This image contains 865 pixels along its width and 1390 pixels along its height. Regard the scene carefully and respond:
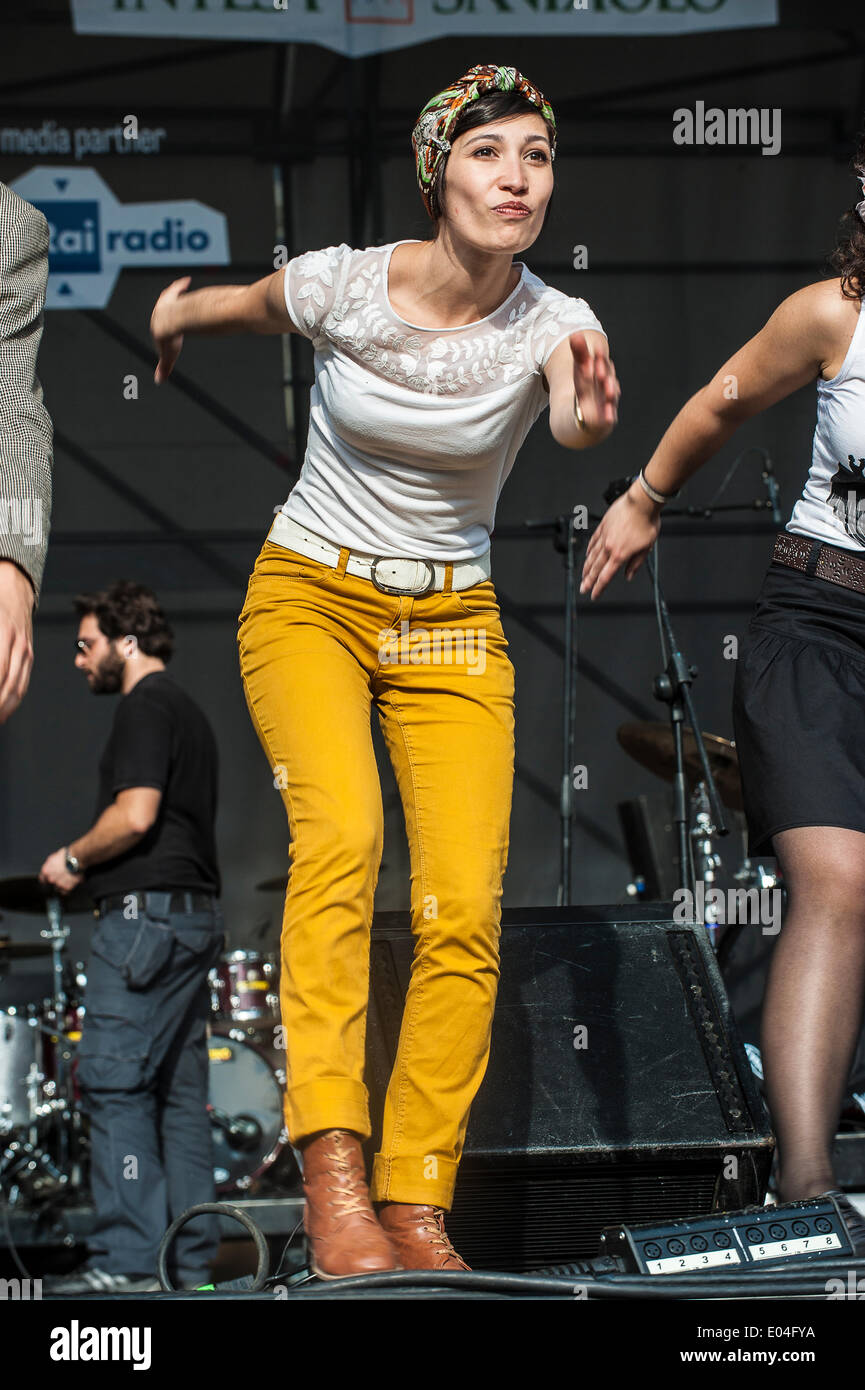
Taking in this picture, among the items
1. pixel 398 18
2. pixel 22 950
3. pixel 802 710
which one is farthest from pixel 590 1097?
pixel 398 18

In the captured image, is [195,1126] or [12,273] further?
[195,1126]

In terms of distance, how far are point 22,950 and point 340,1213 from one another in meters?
4.55

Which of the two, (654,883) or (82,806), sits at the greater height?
(82,806)

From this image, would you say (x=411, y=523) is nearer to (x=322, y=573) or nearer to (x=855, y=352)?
(x=322, y=573)

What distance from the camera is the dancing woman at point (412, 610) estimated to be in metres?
2.07

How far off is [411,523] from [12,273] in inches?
35.8

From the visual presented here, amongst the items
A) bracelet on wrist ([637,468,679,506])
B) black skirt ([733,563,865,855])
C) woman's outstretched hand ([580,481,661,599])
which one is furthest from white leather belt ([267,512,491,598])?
black skirt ([733,563,865,855])

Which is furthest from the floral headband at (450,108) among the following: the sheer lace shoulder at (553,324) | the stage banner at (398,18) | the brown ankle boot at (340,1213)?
the stage banner at (398,18)

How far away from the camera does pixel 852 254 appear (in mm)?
2170

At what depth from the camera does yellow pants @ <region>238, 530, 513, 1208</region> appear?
205 centimetres

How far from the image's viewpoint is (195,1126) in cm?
459

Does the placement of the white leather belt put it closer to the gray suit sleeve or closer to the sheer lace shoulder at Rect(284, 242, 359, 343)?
the sheer lace shoulder at Rect(284, 242, 359, 343)
